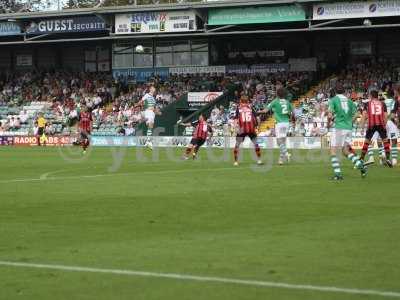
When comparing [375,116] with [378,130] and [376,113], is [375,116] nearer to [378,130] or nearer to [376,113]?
[376,113]

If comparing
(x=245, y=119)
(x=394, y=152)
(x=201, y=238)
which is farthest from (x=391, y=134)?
(x=201, y=238)

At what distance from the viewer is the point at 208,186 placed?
2170cm

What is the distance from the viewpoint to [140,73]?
208ft

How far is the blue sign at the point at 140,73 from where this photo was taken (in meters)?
62.6

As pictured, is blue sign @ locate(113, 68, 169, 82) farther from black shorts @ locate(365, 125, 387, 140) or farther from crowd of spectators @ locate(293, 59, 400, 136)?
black shorts @ locate(365, 125, 387, 140)

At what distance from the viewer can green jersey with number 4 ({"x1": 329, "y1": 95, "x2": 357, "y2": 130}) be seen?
76.5ft

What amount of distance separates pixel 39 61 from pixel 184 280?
6198 centimetres

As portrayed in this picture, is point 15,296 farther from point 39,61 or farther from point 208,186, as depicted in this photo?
point 39,61

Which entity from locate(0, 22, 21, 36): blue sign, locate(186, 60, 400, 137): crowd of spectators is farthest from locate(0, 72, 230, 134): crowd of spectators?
locate(0, 22, 21, 36): blue sign

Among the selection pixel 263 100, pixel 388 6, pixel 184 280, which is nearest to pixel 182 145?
pixel 263 100

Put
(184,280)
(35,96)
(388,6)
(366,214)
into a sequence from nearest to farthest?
(184,280)
(366,214)
(388,6)
(35,96)

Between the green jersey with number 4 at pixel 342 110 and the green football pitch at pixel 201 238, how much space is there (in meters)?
1.35

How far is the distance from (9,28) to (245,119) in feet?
119

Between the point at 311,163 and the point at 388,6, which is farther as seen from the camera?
the point at 388,6
